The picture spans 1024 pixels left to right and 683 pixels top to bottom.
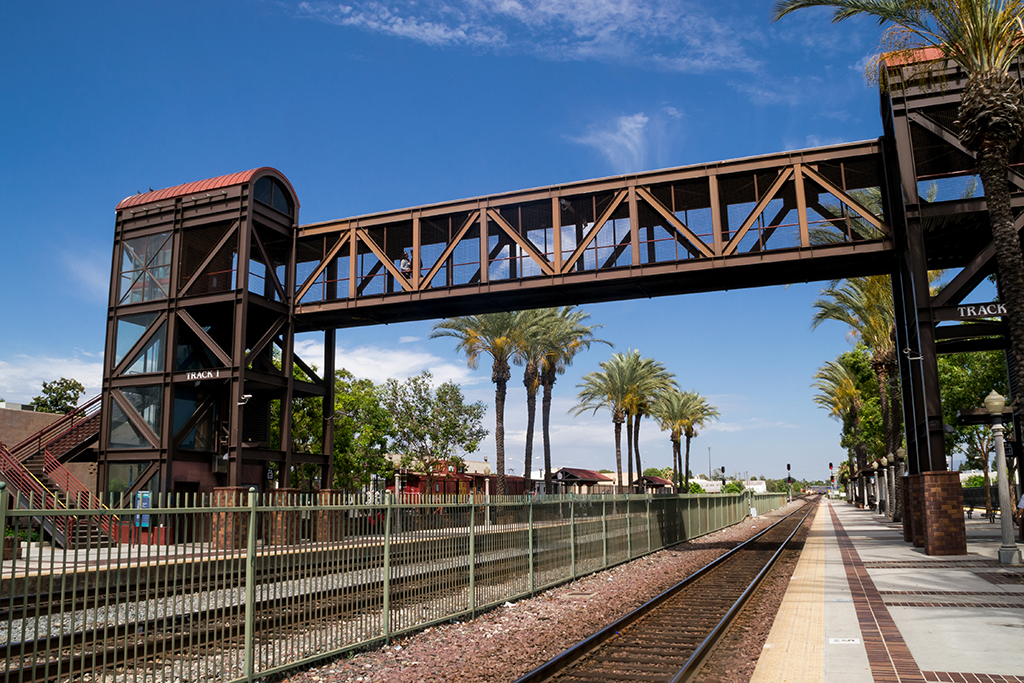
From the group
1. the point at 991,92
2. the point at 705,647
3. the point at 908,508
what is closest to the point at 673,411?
the point at 908,508

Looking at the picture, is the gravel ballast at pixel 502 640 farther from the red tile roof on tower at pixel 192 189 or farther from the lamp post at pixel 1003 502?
the red tile roof on tower at pixel 192 189

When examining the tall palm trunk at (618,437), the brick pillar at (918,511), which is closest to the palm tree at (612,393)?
the tall palm trunk at (618,437)

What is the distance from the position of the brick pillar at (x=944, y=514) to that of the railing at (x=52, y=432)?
2890cm

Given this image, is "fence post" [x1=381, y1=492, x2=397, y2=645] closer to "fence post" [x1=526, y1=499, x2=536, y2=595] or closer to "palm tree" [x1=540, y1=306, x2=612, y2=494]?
"fence post" [x1=526, y1=499, x2=536, y2=595]

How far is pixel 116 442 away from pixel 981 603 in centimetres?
2625

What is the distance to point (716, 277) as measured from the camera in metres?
23.5

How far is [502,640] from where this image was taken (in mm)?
10781

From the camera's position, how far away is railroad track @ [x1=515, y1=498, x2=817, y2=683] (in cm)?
873

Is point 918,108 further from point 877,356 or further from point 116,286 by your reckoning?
point 116,286

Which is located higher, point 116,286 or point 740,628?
point 116,286

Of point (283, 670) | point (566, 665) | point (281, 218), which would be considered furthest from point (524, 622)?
point (281, 218)

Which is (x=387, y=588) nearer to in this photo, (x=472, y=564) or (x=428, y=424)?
(x=472, y=564)

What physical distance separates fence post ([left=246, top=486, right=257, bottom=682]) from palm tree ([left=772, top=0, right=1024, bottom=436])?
17144 mm

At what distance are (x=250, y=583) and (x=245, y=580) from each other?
0.39 ft
